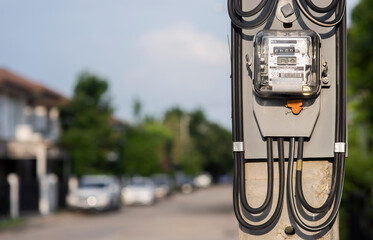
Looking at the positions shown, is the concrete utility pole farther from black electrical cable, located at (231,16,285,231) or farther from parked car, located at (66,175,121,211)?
parked car, located at (66,175,121,211)

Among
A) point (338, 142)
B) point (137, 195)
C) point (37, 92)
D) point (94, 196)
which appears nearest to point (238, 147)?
point (338, 142)

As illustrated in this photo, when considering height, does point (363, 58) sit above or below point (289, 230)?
above

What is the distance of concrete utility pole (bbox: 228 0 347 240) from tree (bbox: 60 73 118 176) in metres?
35.7

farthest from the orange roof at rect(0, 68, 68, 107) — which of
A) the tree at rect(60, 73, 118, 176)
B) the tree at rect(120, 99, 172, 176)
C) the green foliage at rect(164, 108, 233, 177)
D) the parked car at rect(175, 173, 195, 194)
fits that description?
the green foliage at rect(164, 108, 233, 177)

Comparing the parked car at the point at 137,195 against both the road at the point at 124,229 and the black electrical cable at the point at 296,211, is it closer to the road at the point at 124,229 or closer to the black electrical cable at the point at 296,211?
the road at the point at 124,229

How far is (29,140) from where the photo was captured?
119ft

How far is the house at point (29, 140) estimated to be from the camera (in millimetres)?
30453

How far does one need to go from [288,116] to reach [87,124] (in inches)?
1472

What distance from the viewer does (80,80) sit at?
133 ft

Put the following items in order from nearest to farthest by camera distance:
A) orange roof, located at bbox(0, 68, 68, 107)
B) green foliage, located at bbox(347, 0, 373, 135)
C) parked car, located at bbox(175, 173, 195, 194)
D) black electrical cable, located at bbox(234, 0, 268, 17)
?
black electrical cable, located at bbox(234, 0, 268, 17) → green foliage, located at bbox(347, 0, 373, 135) → orange roof, located at bbox(0, 68, 68, 107) → parked car, located at bbox(175, 173, 195, 194)

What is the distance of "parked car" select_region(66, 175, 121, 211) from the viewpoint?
32.9 metres

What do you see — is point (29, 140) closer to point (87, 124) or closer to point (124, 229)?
point (87, 124)

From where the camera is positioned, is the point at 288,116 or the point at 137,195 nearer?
the point at 288,116

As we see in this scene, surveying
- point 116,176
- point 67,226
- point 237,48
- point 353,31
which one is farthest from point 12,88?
point 237,48
